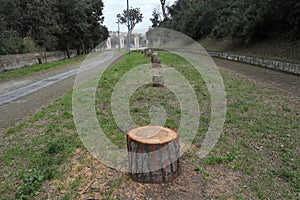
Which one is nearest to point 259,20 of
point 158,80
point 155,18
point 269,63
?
point 269,63

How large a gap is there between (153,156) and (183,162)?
2.30ft

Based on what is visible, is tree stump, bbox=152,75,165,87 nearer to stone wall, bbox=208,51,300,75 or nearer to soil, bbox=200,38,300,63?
stone wall, bbox=208,51,300,75

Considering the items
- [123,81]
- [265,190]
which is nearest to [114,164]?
[265,190]

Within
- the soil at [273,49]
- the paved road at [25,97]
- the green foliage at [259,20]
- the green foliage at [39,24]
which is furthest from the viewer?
the green foliage at [39,24]

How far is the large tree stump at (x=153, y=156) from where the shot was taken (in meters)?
2.33

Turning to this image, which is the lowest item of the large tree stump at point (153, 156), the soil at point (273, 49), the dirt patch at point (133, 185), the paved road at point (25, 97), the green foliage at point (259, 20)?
the dirt patch at point (133, 185)

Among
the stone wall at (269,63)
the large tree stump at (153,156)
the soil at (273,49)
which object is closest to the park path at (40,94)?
the stone wall at (269,63)

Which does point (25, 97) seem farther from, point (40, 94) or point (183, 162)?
point (183, 162)

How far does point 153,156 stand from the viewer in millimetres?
2330

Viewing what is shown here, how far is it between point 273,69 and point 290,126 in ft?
25.8

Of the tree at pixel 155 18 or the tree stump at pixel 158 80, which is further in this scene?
the tree at pixel 155 18

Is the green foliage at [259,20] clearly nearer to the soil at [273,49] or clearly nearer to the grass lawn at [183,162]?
the soil at [273,49]

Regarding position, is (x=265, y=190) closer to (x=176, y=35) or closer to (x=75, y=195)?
(x=75, y=195)

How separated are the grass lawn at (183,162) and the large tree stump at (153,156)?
0.10 meters
